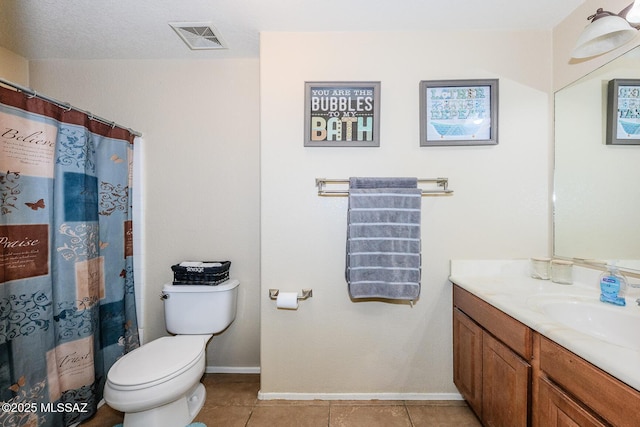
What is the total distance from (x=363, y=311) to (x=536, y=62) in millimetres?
1859

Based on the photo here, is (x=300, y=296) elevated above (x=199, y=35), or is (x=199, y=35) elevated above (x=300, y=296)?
(x=199, y=35)

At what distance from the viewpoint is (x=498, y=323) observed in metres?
1.25

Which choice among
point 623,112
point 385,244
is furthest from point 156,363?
point 623,112

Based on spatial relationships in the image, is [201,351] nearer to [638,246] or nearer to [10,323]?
[10,323]

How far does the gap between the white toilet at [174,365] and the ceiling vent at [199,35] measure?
1590mm

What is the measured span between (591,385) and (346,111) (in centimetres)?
157

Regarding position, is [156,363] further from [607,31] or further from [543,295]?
[607,31]

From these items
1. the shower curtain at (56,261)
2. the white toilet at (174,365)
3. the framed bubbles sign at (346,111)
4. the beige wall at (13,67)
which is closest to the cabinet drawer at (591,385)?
the framed bubbles sign at (346,111)

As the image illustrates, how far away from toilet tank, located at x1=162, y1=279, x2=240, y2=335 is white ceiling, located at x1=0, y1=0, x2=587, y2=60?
63.5 inches

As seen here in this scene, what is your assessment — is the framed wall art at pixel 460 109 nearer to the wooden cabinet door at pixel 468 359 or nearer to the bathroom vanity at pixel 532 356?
the bathroom vanity at pixel 532 356

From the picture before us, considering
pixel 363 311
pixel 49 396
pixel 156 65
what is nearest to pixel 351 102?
pixel 363 311

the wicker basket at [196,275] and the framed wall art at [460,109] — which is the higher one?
the framed wall art at [460,109]

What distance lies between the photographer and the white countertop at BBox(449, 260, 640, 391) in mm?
772

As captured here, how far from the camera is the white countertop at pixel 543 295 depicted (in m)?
0.77
